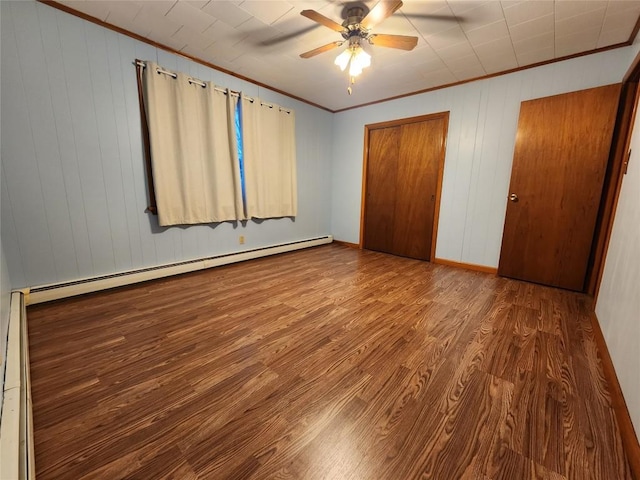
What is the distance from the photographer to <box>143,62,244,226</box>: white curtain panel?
264 centimetres

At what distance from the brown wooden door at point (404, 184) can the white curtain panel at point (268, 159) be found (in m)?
1.31

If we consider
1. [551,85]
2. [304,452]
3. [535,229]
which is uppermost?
[551,85]

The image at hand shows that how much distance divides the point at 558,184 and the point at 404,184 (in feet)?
5.74

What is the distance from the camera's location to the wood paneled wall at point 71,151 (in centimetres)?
198

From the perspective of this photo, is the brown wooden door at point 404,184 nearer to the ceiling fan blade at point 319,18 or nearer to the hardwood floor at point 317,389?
the hardwood floor at point 317,389

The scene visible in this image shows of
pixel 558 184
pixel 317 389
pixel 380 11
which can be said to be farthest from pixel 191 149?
pixel 558 184

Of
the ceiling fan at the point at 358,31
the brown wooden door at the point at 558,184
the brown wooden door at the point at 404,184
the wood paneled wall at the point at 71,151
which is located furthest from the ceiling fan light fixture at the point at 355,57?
the brown wooden door at the point at 558,184

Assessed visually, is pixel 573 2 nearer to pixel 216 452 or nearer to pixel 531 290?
pixel 531 290

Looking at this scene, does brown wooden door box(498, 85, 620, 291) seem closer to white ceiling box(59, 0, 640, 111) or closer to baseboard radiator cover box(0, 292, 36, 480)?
white ceiling box(59, 0, 640, 111)

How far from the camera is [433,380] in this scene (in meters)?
1.39

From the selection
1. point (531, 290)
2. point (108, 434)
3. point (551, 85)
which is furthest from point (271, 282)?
point (551, 85)

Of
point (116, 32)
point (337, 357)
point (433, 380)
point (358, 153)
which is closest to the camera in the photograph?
point (433, 380)

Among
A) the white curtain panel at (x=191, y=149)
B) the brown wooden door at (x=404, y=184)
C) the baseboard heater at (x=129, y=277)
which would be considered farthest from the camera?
the brown wooden door at (x=404, y=184)

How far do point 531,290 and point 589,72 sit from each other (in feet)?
7.25
